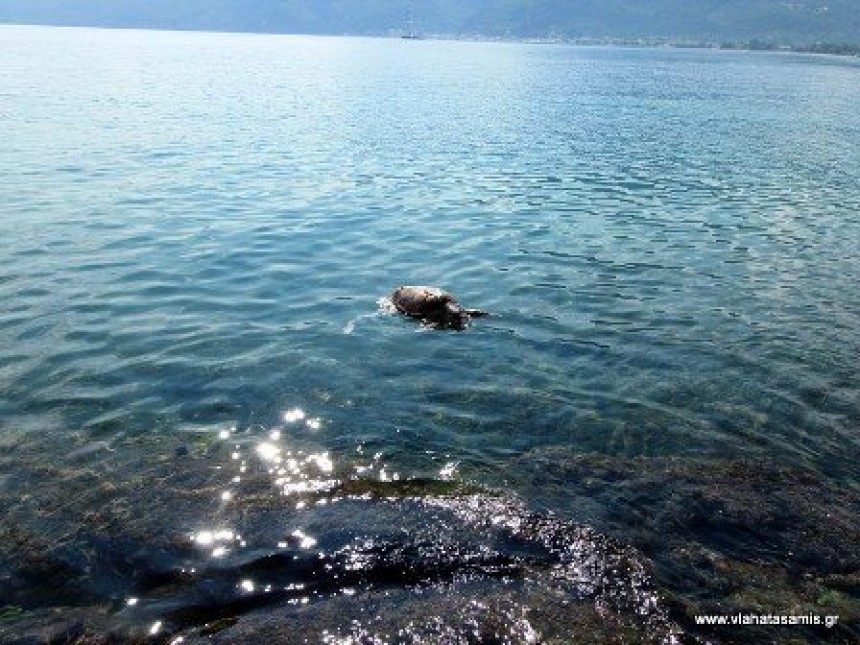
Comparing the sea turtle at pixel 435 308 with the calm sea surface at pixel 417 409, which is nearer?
the calm sea surface at pixel 417 409

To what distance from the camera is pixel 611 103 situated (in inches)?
3371

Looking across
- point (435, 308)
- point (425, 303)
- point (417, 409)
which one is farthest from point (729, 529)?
point (425, 303)

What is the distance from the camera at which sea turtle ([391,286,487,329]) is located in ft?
65.7

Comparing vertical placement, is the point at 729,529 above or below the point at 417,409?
above

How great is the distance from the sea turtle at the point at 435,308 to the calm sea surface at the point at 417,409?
54 centimetres

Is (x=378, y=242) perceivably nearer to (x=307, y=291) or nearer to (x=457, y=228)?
(x=457, y=228)

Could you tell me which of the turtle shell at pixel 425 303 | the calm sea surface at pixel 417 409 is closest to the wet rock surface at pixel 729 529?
the calm sea surface at pixel 417 409

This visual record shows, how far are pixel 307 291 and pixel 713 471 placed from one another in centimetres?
1371

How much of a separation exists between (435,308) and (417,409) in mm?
5410

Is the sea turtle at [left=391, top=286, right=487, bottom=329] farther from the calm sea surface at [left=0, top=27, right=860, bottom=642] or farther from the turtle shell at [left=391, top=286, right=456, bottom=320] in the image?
the calm sea surface at [left=0, top=27, right=860, bottom=642]

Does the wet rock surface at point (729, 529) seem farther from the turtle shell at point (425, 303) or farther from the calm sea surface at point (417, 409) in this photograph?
the turtle shell at point (425, 303)

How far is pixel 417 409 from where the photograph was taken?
1535cm

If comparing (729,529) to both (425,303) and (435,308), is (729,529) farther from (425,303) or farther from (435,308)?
(425,303)

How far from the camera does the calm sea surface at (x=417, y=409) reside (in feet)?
33.1
